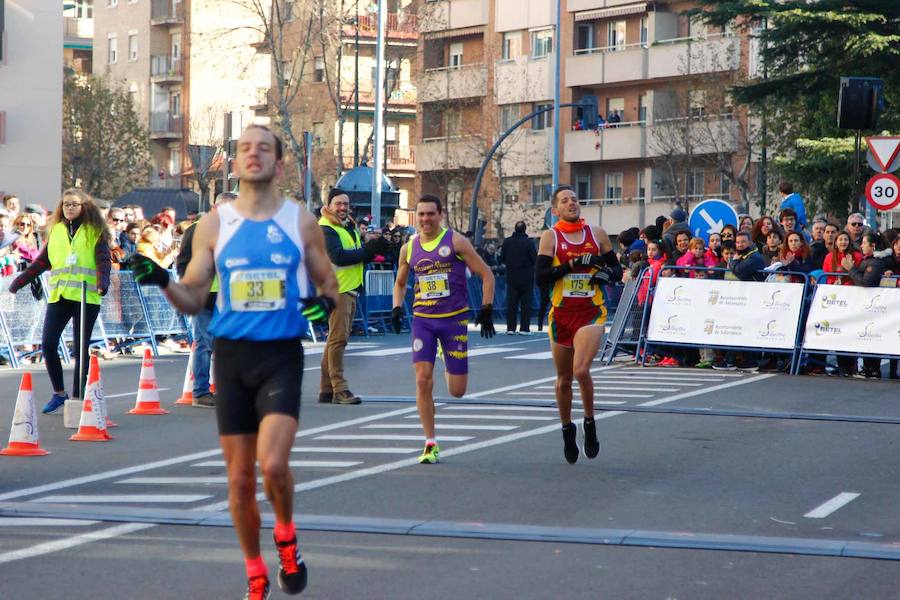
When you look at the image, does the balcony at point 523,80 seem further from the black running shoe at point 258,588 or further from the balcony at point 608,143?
the black running shoe at point 258,588

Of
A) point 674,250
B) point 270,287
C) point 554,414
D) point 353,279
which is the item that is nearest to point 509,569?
point 270,287

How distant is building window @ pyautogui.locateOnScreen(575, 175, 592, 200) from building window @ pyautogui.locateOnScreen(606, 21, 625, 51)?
5723 millimetres

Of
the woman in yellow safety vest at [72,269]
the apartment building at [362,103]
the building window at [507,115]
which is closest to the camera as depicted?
the woman in yellow safety vest at [72,269]

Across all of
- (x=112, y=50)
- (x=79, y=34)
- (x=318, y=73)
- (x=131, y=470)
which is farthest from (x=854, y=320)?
(x=79, y=34)

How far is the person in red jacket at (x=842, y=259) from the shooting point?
20.0 metres

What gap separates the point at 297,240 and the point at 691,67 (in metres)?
55.4

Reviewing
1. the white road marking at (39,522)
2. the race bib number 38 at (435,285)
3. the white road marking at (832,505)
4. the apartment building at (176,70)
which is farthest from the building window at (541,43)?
the white road marking at (39,522)

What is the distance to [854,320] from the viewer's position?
64.4 ft

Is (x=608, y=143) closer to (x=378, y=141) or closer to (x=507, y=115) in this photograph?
(x=507, y=115)

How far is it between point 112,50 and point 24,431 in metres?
82.6

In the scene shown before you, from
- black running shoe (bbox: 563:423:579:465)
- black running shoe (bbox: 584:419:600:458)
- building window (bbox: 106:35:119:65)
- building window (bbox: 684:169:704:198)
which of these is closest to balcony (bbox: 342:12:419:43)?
building window (bbox: 106:35:119:65)

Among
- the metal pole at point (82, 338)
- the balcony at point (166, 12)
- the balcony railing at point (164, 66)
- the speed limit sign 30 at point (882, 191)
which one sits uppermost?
the balcony at point (166, 12)

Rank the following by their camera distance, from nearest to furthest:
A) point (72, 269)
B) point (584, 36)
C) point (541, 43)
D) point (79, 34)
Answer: point (72, 269) → point (584, 36) → point (541, 43) → point (79, 34)

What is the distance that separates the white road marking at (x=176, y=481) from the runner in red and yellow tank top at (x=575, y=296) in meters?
2.50
